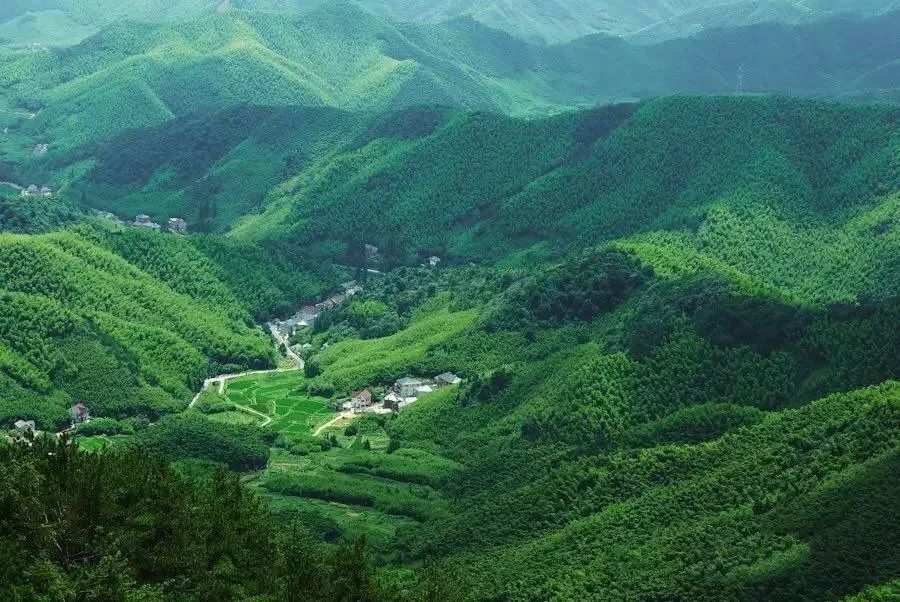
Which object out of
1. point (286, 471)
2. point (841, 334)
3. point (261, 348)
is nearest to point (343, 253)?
point (261, 348)

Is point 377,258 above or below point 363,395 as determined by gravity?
below

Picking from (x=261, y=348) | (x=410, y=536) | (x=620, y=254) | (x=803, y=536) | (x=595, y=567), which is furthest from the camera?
(x=261, y=348)

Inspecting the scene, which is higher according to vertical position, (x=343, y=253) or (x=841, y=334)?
(x=841, y=334)

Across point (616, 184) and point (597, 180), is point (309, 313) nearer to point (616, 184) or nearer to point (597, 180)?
point (597, 180)

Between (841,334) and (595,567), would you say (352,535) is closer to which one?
(595,567)

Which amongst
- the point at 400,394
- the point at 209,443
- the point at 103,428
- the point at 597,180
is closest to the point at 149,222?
the point at 597,180

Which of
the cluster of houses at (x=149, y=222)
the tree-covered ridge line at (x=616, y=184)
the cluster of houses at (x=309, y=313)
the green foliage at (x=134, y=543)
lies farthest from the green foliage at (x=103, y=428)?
the cluster of houses at (x=149, y=222)

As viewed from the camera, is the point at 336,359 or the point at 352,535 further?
the point at 336,359
